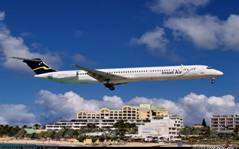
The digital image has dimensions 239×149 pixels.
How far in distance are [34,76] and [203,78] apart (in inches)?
1576

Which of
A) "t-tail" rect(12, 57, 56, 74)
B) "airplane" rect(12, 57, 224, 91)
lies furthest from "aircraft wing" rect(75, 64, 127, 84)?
"t-tail" rect(12, 57, 56, 74)

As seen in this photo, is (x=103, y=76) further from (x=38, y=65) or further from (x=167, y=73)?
(x=38, y=65)

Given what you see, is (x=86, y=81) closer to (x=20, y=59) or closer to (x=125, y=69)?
(x=125, y=69)

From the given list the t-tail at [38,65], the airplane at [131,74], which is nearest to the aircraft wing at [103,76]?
the airplane at [131,74]

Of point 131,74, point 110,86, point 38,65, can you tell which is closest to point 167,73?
point 131,74

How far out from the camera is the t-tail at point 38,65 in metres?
108

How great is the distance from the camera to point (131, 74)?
308 ft

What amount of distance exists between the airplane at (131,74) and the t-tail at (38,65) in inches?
235

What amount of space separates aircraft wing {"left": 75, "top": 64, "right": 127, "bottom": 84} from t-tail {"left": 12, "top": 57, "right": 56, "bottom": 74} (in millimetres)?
15237

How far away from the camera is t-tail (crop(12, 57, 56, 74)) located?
108m

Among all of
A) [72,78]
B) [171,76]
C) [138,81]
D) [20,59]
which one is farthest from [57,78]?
[171,76]

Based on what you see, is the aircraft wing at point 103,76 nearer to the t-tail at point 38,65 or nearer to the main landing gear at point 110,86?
the main landing gear at point 110,86

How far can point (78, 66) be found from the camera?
92.6 meters

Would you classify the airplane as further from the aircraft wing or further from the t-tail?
the t-tail
